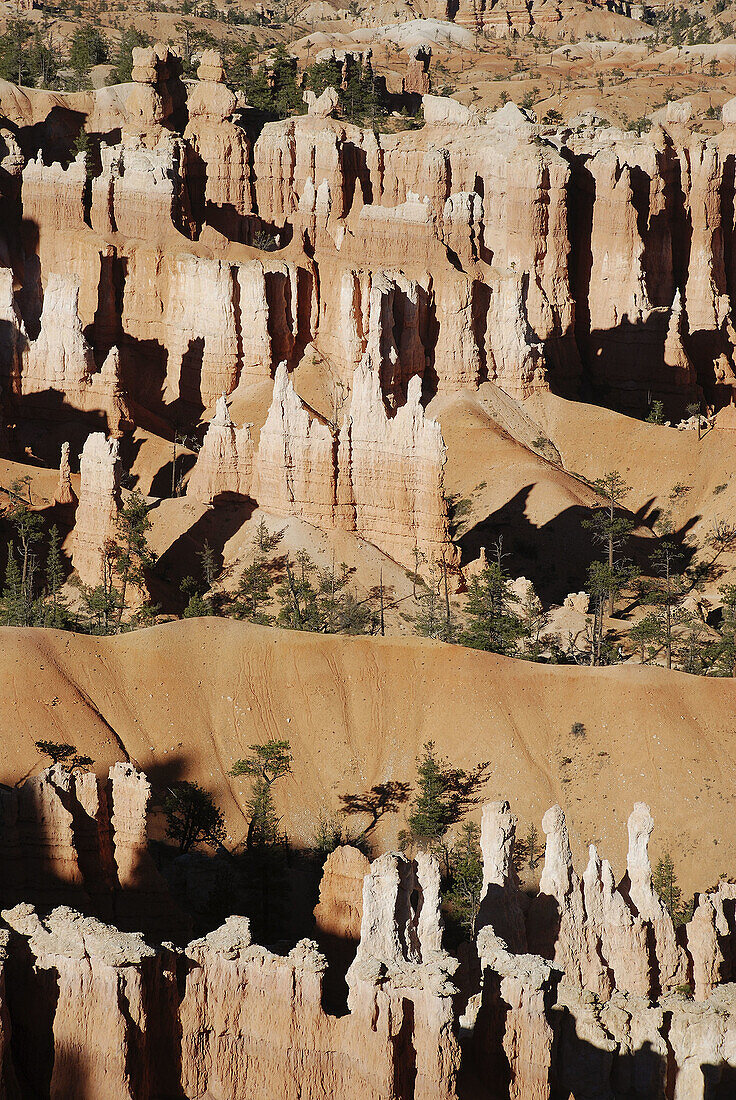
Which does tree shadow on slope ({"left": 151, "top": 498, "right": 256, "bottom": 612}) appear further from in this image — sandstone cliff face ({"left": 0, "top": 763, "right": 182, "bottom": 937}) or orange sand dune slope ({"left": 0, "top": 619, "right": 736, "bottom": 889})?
sandstone cliff face ({"left": 0, "top": 763, "right": 182, "bottom": 937})

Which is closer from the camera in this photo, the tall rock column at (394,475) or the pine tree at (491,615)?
the pine tree at (491,615)

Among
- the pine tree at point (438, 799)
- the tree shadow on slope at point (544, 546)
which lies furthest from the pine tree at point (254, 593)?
the pine tree at point (438, 799)

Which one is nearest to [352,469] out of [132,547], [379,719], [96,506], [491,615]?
[132,547]

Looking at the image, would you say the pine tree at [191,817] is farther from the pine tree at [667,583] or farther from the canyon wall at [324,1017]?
the pine tree at [667,583]

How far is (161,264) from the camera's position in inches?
3750

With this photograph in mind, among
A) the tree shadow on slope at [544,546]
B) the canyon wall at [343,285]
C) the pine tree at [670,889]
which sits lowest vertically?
the pine tree at [670,889]

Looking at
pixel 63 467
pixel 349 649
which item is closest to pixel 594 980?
pixel 349 649

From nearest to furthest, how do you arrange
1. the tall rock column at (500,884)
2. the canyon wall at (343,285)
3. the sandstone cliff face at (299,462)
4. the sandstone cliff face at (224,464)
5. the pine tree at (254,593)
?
1. the tall rock column at (500,884)
2. the pine tree at (254,593)
3. the sandstone cliff face at (299,462)
4. the canyon wall at (343,285)
5. the sandstone cliff face at (224,464)

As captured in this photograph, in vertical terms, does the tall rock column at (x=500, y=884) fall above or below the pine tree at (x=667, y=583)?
above

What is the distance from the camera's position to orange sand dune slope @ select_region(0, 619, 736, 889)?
56.3 meters

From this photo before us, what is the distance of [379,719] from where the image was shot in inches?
2370

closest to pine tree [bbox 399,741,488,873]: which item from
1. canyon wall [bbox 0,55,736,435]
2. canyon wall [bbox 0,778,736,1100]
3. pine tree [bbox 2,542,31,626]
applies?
canyon wall [bbox 0,778,736,1100]

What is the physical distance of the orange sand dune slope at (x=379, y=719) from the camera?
56.3 meters

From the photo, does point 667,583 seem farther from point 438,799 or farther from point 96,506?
point 96,506
